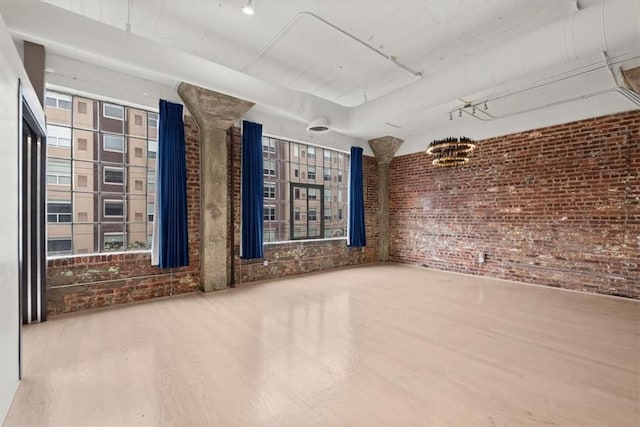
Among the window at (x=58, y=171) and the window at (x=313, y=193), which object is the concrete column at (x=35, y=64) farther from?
the window at (x=313, y=193)

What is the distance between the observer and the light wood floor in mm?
1960

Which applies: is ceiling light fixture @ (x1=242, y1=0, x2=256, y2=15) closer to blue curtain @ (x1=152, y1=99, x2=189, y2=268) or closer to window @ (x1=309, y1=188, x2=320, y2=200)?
blue curtain @ (x1=152, y1=99, x2=189, y2=268)

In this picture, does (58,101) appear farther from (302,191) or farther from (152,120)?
(302,191)

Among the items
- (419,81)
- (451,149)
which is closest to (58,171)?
(419,81)

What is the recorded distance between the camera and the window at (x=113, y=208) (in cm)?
440

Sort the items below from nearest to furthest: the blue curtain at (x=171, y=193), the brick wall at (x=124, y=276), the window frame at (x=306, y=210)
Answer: the brick wall at (x=124, y=276) < the blue curtain at (x=171, y=193) < the window frame at (x=306, y=210)

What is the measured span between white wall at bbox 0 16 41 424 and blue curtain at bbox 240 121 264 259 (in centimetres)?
333

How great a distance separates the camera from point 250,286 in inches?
213

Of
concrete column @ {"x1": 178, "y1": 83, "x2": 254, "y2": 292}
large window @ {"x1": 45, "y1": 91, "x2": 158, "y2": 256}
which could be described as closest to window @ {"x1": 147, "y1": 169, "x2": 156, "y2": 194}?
large window @ {"x1": 45, "y1": 91, "x2": 158, "y2": 256}

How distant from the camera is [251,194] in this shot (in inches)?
217

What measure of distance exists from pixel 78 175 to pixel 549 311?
22.2 feet

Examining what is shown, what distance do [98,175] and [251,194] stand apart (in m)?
2.30

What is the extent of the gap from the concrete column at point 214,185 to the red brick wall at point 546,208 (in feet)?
15.5

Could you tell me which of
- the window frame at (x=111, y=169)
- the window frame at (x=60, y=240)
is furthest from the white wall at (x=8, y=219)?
the window frame at (x=111, y=169)
